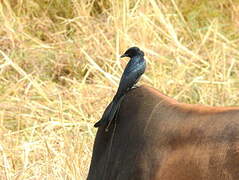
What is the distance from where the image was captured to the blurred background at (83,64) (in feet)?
11.8

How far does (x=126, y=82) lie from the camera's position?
2.29 meters

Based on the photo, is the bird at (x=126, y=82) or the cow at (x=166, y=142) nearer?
the cow at (x=166, y=142)

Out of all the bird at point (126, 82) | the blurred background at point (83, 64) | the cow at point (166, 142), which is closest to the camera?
the cow at point (166, 142)

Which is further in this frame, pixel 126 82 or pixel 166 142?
pixel 126 82

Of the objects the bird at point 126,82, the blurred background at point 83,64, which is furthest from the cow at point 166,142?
the blurred background at point 83,64

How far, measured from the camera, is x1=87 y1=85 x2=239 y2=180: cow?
1547 mm

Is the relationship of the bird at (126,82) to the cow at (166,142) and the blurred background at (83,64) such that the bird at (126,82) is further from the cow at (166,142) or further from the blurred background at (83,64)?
the blurred background at (83,64)

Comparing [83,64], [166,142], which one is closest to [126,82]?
[166,142]

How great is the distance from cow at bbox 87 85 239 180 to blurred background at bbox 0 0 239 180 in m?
1.25

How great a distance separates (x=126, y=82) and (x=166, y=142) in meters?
0.63

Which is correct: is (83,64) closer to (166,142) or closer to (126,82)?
(126,82)

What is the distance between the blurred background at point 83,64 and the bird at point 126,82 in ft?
2.41

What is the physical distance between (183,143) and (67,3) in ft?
12.9

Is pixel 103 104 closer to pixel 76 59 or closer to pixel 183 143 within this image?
pixel 76 59
